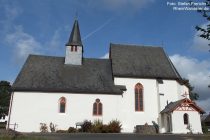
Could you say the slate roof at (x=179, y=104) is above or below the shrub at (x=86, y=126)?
above

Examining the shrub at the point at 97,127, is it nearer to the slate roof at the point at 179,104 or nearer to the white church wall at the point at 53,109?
the white church wall at the point at 53,109

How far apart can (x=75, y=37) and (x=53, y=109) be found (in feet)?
36.5

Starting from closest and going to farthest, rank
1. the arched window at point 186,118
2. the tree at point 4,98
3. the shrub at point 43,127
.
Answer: the shrub at point 43,127
the arched window at point 186,118
the tree at point 4,98

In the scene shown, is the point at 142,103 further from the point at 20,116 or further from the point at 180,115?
the point at 20,116

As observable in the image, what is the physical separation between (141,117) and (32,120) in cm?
1298

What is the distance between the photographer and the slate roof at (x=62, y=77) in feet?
95.7

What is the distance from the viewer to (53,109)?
2855 centimetres

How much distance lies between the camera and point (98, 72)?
3275cm

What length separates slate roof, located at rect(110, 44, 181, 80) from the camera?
32.0 m

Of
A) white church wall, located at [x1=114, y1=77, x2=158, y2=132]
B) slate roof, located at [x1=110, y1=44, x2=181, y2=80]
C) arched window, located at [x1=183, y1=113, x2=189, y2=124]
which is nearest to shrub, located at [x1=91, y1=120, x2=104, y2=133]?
white church wall, located at [x1=114, y1=77, x2=158, y2=132]

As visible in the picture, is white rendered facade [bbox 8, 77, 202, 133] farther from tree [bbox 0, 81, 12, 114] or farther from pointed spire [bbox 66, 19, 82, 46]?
tree [bbox 0, 81, 12, 114]

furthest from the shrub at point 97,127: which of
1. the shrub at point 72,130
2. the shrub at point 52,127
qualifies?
the shrub at point 52,127

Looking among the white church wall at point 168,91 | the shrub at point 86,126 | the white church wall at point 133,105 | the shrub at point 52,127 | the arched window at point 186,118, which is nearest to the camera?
the shrub at point 86,126

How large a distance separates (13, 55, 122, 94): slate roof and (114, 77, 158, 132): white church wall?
1.65 meters
